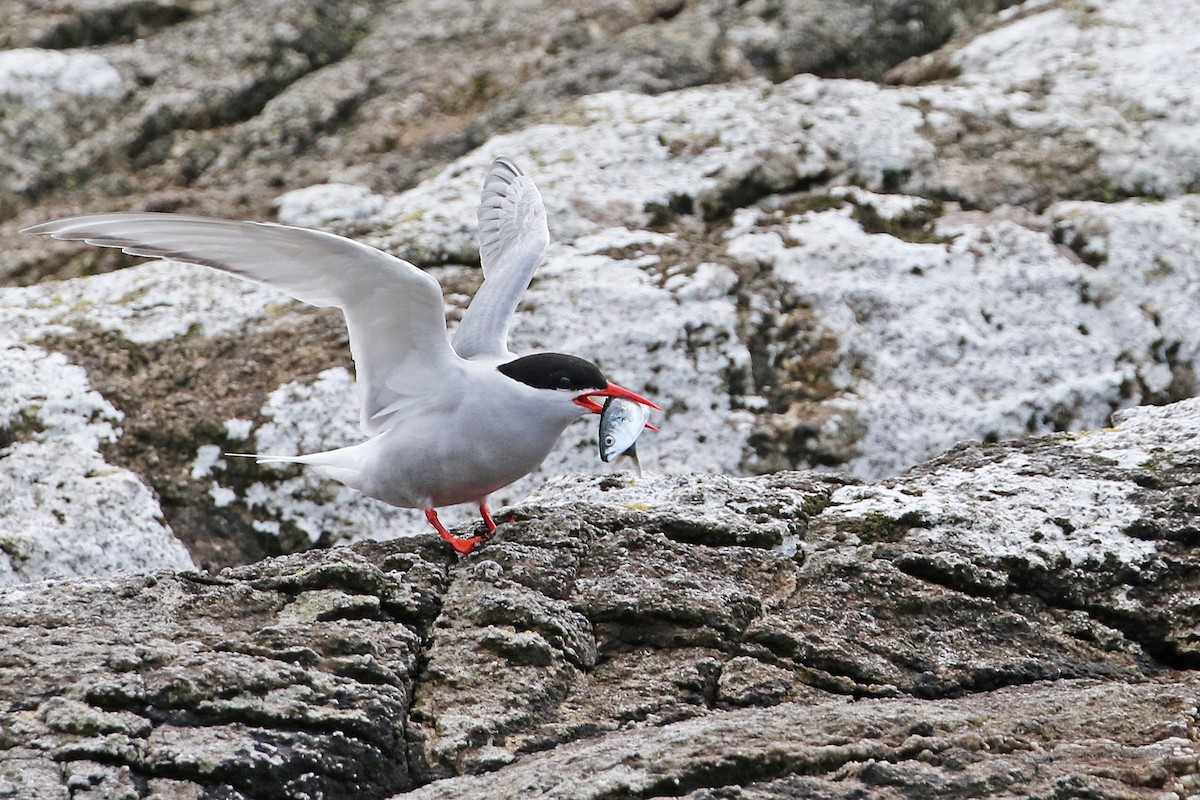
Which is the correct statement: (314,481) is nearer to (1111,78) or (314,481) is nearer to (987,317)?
(987,317)

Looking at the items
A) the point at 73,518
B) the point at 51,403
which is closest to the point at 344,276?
the point at 73,518

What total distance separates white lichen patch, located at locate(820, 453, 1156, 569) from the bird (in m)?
1.15

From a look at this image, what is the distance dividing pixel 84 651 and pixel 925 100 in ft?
25.5

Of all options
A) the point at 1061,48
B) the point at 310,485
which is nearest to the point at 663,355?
the point at 310,485

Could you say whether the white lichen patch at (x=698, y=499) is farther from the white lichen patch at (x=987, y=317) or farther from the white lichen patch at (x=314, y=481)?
the white lichen patch at (x=987, y=317)

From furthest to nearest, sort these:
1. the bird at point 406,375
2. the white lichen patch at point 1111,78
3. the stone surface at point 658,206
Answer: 1. the white lichen patch at point 1111,78
2. the stone surface at point 658,206
3. the bird at point 406,375

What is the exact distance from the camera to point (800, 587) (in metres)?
5.02

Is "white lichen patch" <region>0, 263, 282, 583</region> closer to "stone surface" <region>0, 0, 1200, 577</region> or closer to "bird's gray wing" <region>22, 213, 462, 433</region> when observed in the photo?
"stone surface" <region>0, 0, 1200, 577</region>

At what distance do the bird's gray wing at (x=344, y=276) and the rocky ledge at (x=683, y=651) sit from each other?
0.82 metres

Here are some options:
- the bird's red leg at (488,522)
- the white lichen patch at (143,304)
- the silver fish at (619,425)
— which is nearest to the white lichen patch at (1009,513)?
the silver fish at (619,425)

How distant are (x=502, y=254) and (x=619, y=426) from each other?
179 cm

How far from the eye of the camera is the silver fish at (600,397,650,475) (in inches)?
208

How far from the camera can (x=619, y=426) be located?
17.5 ft

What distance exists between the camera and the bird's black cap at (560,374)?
5473 millimetres
